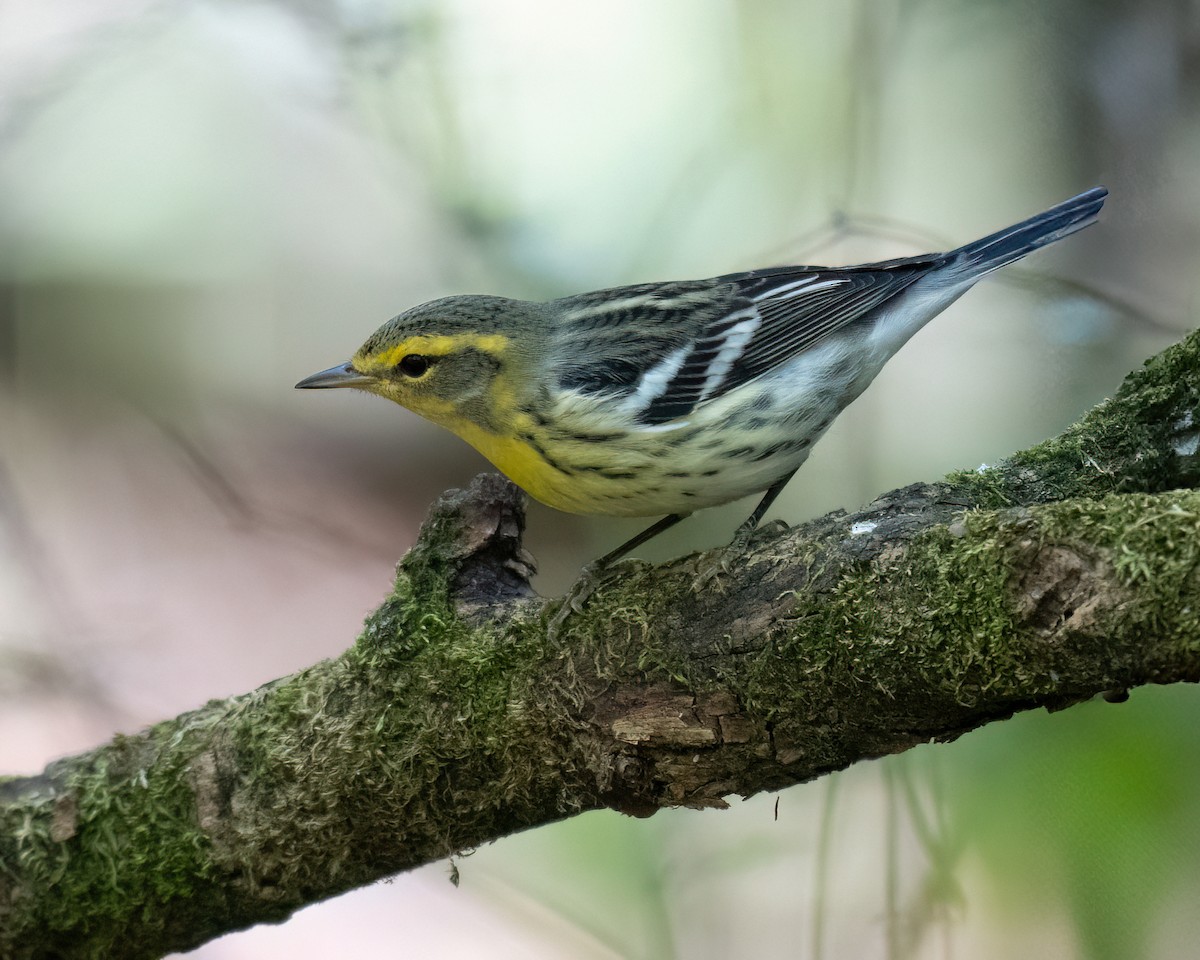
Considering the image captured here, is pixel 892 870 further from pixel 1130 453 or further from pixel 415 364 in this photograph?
pixel 415 364

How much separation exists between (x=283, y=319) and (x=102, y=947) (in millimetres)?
2985

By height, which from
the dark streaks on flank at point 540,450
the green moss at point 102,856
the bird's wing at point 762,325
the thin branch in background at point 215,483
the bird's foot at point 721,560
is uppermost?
the thin branch in background at point 215,483

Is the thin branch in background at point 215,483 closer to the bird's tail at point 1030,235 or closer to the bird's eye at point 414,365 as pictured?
the bird's eye at point 414,365

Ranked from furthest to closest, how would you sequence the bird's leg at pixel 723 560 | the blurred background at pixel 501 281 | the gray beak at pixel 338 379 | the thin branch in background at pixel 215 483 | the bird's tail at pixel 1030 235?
the thin branch in background at pixel 215 483
the blurred background at pixel 501 281
the gray beak at pixel 338 379
the bird's tail at pixel 1030 235
the bird's leg at pixel 723 560

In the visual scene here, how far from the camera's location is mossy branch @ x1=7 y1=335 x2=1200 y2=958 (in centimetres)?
183

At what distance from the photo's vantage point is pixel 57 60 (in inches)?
179

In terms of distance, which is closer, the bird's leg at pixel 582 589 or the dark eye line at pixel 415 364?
the bird's leg at pixel 582 589

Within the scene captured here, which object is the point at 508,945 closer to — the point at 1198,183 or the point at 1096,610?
the point at 1096,610

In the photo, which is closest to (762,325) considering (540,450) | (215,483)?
(540,450)

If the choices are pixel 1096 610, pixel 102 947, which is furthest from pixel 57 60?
pixel 1096 610

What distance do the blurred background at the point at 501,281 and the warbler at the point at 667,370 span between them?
47.4 inches

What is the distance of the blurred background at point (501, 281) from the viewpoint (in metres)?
3.89

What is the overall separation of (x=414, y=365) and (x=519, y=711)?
111 centimetres

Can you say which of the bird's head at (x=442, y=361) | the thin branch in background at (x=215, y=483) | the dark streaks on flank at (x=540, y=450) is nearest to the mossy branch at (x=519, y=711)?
the dark streaks on flank at (x=540, y=450)
